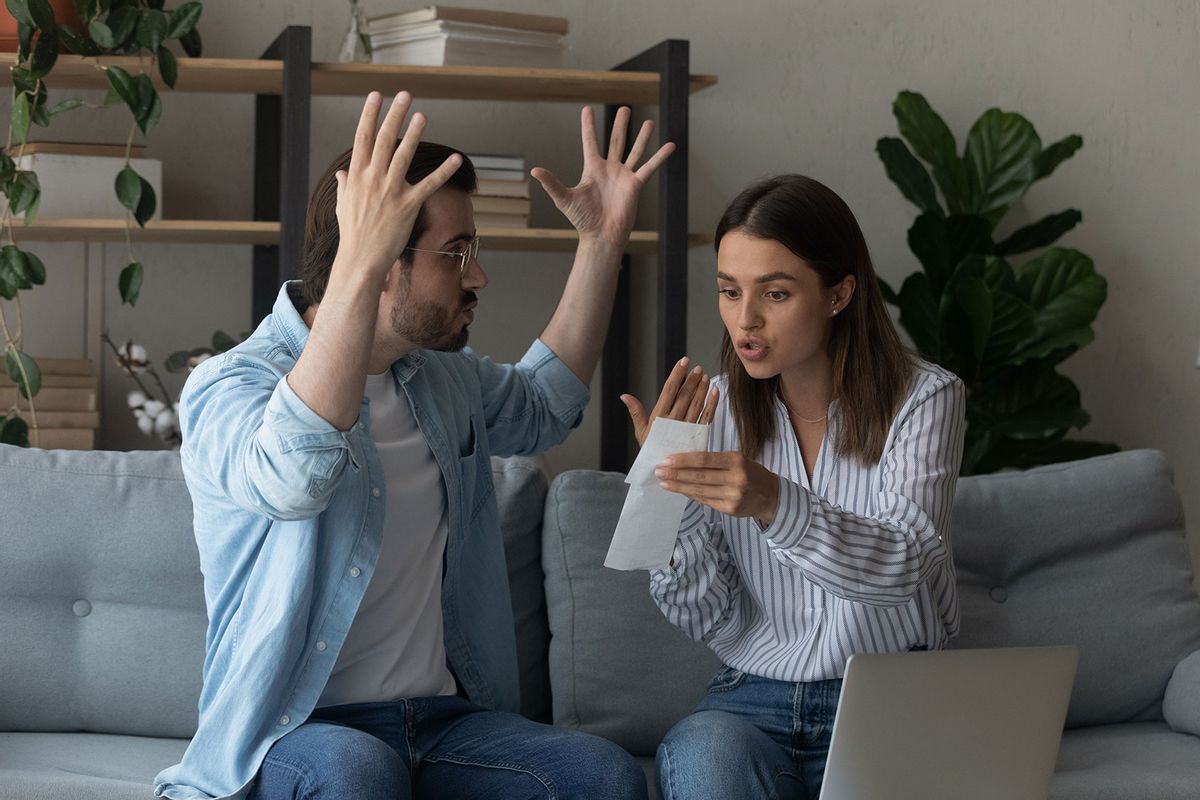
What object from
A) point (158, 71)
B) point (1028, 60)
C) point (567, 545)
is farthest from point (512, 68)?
point (1028, 60)

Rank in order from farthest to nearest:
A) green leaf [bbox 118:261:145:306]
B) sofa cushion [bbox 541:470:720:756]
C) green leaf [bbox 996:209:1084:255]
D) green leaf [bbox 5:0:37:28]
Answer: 1. green leaf [bbox 996:209:1084:255]
2. green leaf [bbox 118:261:145:306]
3. green leaf [bbox 5:0:37:28]
4. sofa cushion [bbox 541:470:720:756]

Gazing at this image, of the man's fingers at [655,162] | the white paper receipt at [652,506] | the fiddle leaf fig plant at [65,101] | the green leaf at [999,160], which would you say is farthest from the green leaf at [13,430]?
the green leaf at [999,160]

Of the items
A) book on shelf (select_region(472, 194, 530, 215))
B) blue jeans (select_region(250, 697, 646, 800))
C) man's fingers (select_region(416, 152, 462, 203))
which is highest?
book on shelf (select_region(472, 194, 530, 215))

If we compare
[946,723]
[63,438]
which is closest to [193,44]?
[63,438]

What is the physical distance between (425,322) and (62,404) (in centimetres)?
145

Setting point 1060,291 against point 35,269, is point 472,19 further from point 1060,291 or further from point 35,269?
point 1060,291

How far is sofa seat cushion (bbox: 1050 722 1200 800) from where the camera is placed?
5.93 ft

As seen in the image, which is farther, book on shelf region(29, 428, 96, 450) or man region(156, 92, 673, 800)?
book on shelf region(29, 428, 96, 450)

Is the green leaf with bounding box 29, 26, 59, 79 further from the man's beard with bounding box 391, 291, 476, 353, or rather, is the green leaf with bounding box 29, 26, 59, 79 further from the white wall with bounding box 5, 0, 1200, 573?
the man's beard with bounding box 391, 291, 476, 353

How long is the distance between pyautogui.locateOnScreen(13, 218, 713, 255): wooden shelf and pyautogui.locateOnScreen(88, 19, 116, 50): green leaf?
0.36 m

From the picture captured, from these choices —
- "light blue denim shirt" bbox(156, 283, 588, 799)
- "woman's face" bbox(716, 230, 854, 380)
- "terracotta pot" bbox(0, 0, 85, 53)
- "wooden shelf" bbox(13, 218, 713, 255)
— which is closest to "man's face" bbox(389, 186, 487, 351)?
"light blue denim shirt" bbox(156, 283, 588, 799)

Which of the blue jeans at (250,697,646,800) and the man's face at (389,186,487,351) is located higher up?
the man's face at (389,186,487,351)

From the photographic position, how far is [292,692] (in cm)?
159

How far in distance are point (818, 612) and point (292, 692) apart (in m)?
0.70
